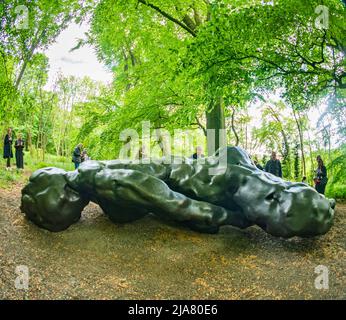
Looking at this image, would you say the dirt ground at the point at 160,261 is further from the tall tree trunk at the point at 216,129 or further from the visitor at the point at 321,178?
the tall tree trunk at the point at 216,129

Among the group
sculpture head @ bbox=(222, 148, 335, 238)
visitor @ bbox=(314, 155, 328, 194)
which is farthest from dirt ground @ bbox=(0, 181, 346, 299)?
visitor @ bbox=(314, 155, 328, 194)

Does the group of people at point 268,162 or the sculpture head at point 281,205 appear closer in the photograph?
the sculpture head at point 281,205

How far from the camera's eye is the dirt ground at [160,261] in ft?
18.5

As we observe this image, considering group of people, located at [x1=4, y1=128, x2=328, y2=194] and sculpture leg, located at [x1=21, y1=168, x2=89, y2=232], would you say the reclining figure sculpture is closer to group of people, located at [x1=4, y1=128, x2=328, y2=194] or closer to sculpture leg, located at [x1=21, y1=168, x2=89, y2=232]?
sculpture leg, located at [x1=21, y1=168, x2=89, y2=232]

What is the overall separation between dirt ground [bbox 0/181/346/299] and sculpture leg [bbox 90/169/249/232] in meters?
0.68

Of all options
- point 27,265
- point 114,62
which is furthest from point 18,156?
point 27,265

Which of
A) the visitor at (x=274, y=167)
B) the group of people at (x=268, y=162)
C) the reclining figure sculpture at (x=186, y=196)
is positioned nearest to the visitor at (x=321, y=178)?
the group of people at (x=268, y=162)

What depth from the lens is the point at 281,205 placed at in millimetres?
6660

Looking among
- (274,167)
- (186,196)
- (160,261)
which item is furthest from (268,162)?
(160,261)

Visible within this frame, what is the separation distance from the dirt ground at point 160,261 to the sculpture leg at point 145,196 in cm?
68

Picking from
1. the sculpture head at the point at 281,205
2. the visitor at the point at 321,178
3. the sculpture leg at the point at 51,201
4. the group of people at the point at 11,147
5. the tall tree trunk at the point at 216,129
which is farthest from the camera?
the group of people at the point at 11,147

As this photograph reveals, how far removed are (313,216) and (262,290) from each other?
173 centimetres

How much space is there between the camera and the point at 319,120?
1076 cm
